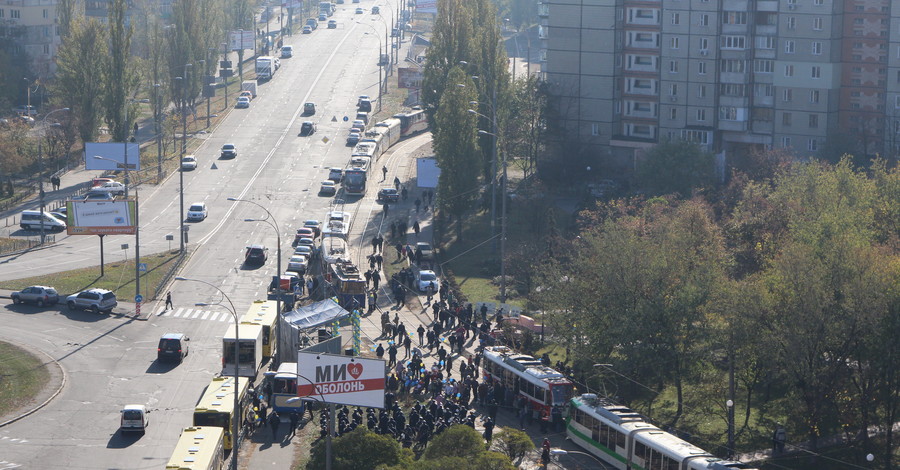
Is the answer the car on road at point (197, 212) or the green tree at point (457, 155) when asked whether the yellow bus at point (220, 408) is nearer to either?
the green tree at point (457, 155)

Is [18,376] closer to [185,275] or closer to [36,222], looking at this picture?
[185,275]

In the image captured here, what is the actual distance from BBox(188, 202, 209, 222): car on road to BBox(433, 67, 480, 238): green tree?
59.5ft

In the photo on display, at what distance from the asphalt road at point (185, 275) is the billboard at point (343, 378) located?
1062 centimetres

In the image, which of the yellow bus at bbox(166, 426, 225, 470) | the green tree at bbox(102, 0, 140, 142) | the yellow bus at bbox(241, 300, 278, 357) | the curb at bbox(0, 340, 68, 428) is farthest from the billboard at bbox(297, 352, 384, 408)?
the green tree at bbox(102, 0, 140, 142)

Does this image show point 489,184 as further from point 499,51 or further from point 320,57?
point 320,57

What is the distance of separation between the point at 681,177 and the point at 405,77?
175ft

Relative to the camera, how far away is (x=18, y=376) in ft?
207

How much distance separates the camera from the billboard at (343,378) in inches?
1745

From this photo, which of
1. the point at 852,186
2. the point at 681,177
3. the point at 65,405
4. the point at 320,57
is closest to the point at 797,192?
the point at 852,186

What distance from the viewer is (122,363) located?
65438mm

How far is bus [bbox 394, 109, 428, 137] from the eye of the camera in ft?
413

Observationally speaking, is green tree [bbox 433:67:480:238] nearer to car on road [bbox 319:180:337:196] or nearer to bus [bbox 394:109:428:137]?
car on road [bbox 319:180:337:196]

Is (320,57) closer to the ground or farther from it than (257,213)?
farther from it

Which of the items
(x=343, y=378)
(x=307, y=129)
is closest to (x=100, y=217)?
→ (x=343, y=378)
